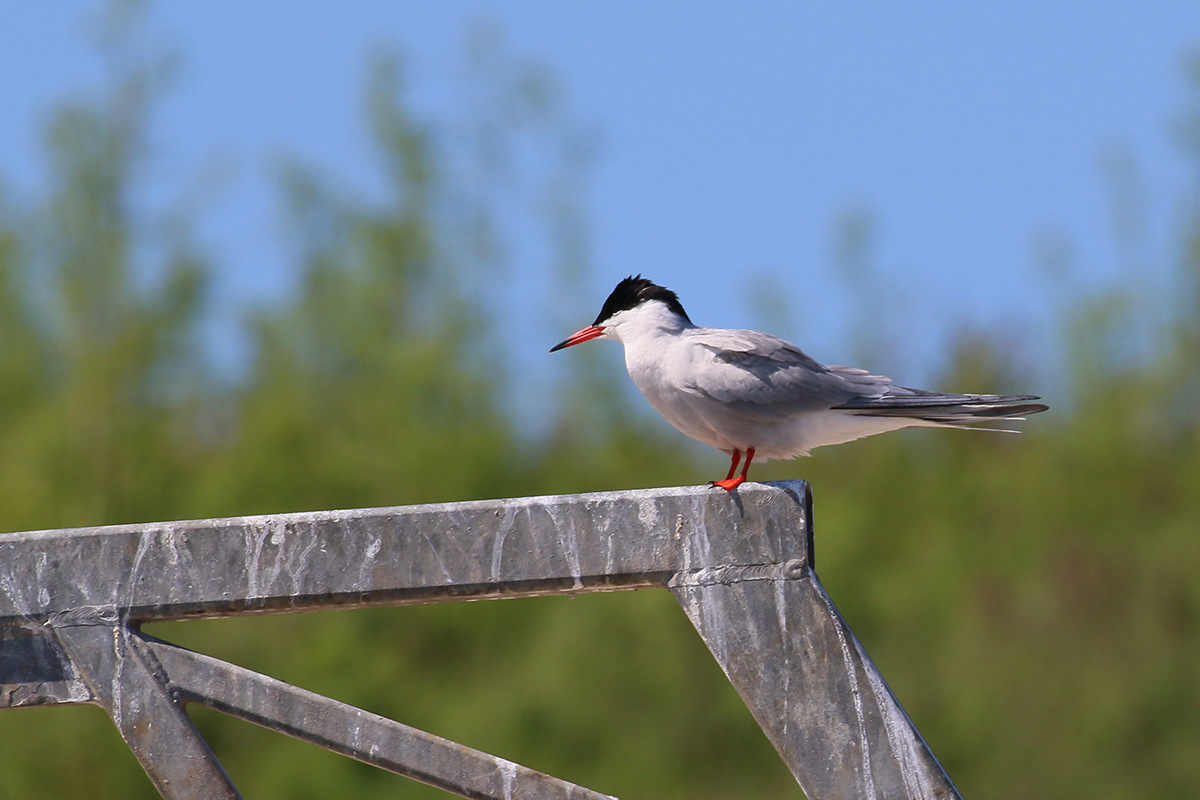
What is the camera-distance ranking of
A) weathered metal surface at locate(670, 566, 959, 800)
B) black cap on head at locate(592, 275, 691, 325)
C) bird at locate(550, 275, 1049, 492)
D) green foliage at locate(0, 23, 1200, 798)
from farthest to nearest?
green foliage at locate(0, 23, 1200, 798), black cap on head at locate(592, 275, 691, 325), bird at locate(550, 275, 1049, 492), weathered metal surface at locate(670, 566, 959, 800)

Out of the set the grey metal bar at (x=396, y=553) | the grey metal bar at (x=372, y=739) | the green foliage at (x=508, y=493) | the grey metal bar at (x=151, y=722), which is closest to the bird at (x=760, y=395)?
the grey metal bar at (x=396, y=553)

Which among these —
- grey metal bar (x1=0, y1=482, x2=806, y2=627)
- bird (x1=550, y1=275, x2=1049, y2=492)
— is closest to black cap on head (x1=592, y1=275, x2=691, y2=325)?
bird (x1=550, y1=275, x2=1049, y2=492)

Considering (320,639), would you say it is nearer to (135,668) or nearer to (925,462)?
(925,462)

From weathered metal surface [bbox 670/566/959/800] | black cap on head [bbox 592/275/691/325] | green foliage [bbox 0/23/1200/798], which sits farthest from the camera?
green foliage [bbox 0/23/1200/798]

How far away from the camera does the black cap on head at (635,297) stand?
4.39 m

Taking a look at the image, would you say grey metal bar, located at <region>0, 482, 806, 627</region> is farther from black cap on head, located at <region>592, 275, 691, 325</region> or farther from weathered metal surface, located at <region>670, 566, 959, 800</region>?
black cap on head, located at <region>592, 275, 691, 325</region>

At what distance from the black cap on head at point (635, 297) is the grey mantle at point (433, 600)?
6.07 ft

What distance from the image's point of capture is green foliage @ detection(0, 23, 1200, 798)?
16969 mm

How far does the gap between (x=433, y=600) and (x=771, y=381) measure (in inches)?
59.0

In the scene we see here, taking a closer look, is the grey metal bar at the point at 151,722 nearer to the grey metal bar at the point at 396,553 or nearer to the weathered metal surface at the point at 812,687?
the grey metal bar at the point at 396,553

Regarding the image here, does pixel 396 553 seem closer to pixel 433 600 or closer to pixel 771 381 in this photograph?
pixel 433 600

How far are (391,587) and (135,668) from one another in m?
0.52

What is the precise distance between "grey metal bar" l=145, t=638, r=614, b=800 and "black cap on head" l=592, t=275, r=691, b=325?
210 cm

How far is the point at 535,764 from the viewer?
59.7 feet
